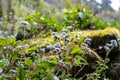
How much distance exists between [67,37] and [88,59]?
776mm

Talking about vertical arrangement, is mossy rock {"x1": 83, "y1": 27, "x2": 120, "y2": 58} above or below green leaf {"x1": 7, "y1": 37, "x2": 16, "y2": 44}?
above

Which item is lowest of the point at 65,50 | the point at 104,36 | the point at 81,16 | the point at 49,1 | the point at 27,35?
the point at 65,50

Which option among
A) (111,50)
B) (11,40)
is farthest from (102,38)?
(11,40)

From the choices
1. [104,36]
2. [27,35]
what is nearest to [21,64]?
[104,36]

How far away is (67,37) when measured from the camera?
288 cm

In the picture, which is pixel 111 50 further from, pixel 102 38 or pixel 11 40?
pixel 11 40

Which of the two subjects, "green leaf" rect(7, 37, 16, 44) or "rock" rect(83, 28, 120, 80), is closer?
"green leaf" rect(7, 37, 16, 44)

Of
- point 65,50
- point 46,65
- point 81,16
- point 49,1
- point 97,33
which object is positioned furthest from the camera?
point 49,1

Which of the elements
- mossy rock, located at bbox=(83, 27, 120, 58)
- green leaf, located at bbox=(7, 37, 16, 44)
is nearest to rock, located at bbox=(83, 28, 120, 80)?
mossy rock, located at bbox=(83, 27, 120, 58)

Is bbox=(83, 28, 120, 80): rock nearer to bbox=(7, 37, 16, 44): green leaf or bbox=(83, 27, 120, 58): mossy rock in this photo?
bbox=(83, 27, 120, 58): mossy rock

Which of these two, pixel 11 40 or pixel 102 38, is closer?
pixel 11 40

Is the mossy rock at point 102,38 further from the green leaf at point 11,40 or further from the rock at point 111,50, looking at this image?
the green leaf at point 11,40

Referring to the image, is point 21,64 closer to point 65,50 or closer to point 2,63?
point 2,63

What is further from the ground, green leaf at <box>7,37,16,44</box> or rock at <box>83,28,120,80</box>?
rock at <box>83,28,120,80</box>
